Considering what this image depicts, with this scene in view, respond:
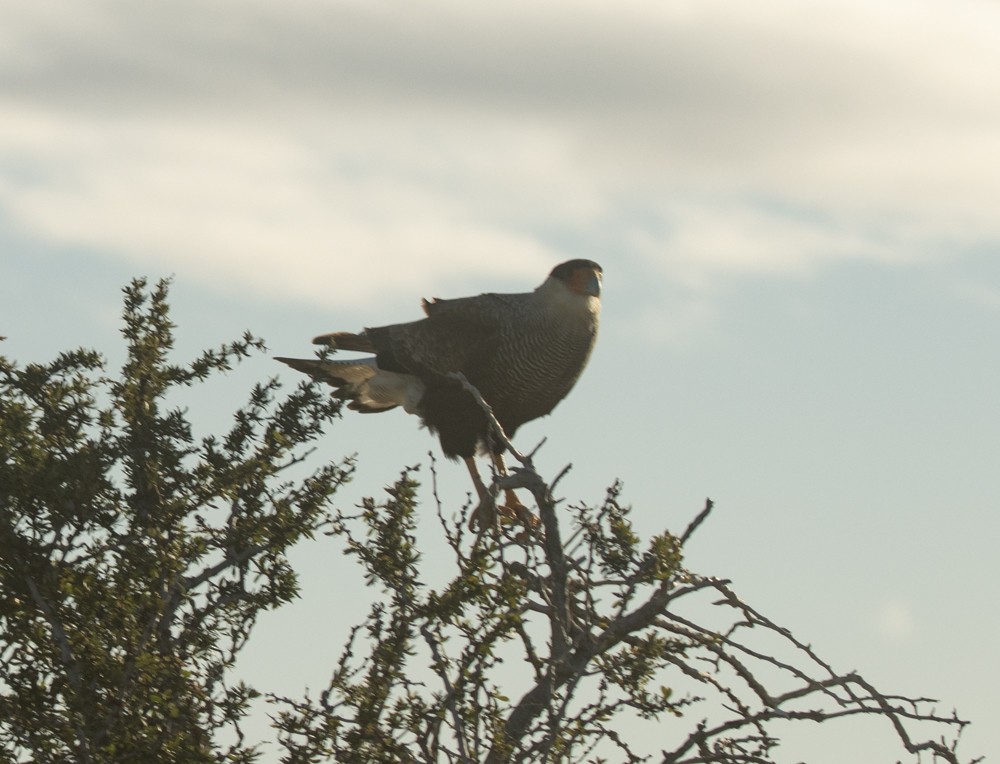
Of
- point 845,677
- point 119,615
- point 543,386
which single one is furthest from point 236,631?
point 543,386

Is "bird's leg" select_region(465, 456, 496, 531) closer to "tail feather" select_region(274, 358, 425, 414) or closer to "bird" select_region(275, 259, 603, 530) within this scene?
"bird" select_region(275, 259, 603, 530)

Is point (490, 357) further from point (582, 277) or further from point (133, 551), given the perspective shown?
point (133, 551)

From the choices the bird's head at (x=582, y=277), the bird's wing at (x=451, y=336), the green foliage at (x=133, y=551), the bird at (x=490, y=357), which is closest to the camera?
the green foliage at (x=133, y=551)

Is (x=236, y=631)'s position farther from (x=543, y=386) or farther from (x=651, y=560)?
(x=543, y=386)

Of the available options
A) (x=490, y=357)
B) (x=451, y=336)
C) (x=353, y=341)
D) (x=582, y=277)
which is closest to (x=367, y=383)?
(x=353, y=341)

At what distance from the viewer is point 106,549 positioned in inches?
220

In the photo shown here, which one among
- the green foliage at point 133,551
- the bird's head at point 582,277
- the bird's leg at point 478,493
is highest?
the bird's head at point 582,277

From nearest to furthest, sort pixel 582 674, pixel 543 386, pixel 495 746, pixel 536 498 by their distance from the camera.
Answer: pixel 495 746, pixel 582 674, pixel 536 498, pixel 543 386

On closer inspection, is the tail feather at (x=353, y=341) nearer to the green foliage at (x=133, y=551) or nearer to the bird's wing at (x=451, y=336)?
the bird's wing at (x=451, y=336)

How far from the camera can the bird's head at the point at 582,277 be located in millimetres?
8891

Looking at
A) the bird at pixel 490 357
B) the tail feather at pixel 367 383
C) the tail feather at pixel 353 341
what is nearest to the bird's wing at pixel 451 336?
the bird at pixel 490 357

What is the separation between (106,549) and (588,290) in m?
4.01

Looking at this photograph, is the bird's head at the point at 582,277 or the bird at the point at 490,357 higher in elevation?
the bird's head at the point at 582,277

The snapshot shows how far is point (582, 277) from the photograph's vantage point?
8.93 m
